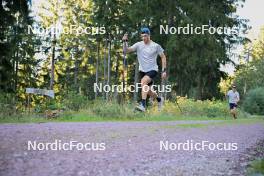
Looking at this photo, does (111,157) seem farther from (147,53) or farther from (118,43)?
(118,43)

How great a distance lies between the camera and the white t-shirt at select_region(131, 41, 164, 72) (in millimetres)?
9047

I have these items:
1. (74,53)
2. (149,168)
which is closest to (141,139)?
(149,168)

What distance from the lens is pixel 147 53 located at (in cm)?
908

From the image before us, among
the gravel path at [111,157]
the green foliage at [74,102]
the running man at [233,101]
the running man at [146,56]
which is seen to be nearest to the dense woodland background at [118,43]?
the running man at [233,101]

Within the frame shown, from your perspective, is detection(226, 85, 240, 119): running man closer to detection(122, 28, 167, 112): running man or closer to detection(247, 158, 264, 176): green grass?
detection(122, 28, 167, 112): running man

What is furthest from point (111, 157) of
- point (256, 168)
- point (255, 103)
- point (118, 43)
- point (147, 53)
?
point (118, 43)

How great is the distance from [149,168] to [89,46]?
28.0 meters

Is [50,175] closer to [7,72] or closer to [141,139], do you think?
[141,139]

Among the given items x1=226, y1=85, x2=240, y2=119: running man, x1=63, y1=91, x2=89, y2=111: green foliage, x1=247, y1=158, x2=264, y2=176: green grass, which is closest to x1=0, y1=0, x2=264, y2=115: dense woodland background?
x1=226, y1=85, x2=240, y2=119: running man

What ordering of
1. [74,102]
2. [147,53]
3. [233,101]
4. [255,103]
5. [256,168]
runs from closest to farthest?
[256,168], [147,53], [74,102], [255,103], [233,101]

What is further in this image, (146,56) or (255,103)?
(255,103)

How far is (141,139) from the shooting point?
→ 18.6 feet

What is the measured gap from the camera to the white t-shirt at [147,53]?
356 inches

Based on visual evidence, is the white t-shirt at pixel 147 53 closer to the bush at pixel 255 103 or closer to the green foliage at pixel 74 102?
the green foliage at pixel 74 102
